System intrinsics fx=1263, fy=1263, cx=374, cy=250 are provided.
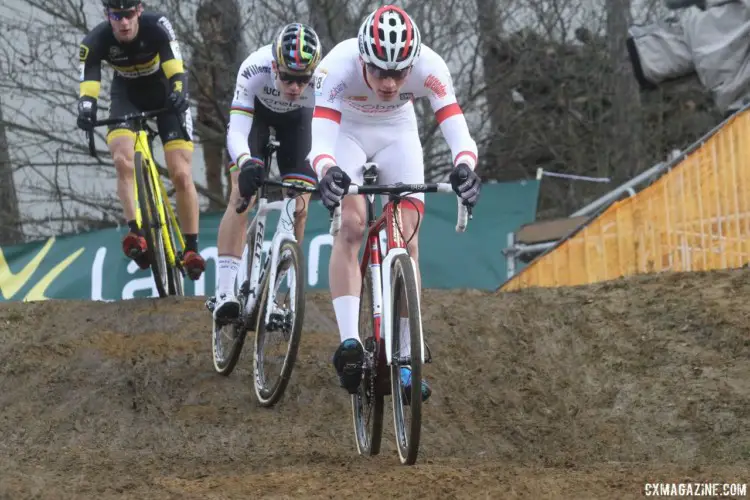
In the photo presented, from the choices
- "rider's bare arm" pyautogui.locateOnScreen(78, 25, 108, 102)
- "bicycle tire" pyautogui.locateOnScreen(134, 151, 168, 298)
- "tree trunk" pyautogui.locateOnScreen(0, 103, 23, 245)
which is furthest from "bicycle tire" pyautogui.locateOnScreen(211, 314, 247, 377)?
"tree trunk" pyautogui.locateOnScreen(0, 103, 23, 245)

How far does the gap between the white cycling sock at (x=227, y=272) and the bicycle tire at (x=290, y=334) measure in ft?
2.12

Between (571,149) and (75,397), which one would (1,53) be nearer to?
(571,149)

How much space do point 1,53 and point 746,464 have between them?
533 inches

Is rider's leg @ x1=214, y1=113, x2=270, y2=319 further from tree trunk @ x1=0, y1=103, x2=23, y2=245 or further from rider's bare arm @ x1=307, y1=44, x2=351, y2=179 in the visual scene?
tree trunk @ x1=0, y1=103, x2=23, y2=245

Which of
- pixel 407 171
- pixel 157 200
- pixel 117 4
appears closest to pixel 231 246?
pixel 157 200

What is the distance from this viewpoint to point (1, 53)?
58.1 ft

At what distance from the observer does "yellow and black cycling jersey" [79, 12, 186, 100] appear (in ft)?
32.1

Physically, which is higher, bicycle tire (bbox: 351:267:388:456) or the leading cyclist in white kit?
the leading cyclist in white kit

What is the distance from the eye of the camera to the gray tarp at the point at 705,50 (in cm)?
1324

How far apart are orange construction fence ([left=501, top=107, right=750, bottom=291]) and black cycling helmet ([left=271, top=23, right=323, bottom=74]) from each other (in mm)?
4479

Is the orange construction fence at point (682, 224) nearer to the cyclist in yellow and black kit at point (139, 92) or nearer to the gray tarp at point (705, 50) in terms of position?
the gray tarp at point (705, 50)

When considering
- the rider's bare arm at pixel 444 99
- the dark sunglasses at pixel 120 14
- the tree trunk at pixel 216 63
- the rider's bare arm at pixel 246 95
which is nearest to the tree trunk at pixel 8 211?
the tree trunk at pixel 216 63

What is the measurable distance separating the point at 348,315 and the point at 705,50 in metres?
7.99

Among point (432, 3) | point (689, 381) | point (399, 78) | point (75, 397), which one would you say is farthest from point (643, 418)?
point (432, 3)
